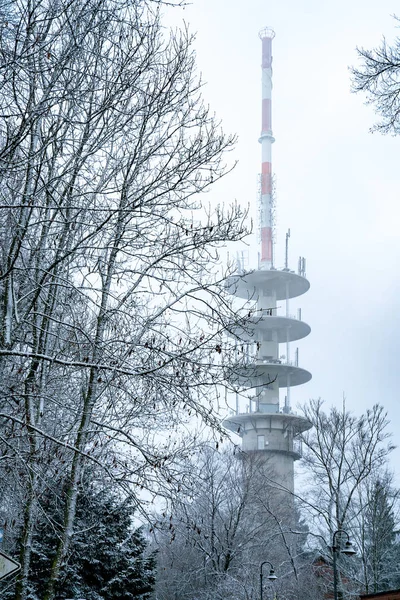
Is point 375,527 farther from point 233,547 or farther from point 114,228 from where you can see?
point 114,228

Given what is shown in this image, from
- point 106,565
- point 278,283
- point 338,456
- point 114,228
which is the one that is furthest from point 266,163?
point 114,228

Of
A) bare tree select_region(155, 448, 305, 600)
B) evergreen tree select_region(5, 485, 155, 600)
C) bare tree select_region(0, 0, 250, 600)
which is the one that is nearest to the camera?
bare tree select_region(0, 0, 250, 600)

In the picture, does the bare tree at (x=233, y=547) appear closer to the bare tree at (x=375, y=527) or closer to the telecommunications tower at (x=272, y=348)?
the bare tree at (x=375, y=527)

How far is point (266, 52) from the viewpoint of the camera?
72.9 meters

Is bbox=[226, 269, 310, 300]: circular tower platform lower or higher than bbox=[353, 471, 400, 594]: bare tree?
higher

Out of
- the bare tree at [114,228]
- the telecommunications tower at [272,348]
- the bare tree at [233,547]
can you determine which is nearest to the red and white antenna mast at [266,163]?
the telecommunications tower at [272,348]

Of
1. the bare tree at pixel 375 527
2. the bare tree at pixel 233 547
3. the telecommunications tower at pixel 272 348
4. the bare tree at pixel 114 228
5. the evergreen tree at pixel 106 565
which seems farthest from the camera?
the telecommunications tower at pixel 272 348

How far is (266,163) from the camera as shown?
216 feet

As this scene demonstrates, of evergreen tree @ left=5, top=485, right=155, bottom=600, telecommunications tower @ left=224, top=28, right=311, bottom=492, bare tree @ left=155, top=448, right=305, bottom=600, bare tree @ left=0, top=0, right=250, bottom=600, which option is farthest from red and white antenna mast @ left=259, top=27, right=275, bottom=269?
bare tree @ left=0, top=0, right=250, bottom=600

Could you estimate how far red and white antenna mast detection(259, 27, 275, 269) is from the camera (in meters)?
63.2

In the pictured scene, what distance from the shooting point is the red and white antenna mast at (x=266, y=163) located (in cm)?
6316

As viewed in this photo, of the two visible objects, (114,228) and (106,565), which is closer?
(114,228)

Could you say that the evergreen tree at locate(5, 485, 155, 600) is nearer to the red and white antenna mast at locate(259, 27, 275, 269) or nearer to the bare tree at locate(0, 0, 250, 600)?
the bare tree at locate(0, 0, 250, 600)

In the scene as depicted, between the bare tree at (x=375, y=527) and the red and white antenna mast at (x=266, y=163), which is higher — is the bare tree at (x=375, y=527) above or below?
below
